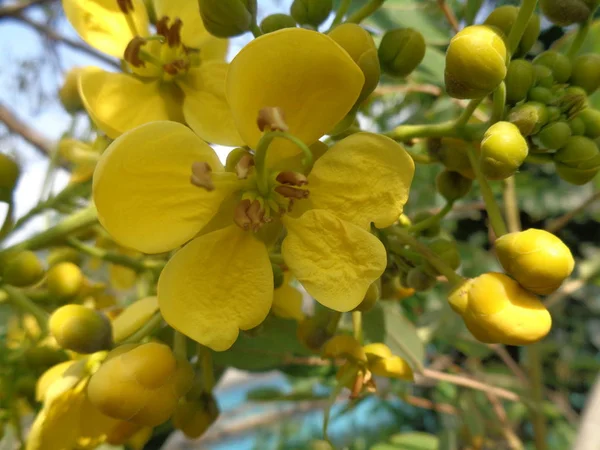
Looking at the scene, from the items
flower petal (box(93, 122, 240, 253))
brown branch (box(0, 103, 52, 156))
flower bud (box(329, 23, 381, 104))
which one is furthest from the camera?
brown branch (box(0, 103, 52, 156))

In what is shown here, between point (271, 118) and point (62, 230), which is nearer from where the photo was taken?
point (271, 118)

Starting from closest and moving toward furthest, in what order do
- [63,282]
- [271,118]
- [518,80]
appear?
[271,118] < [518,80] < [63,282]

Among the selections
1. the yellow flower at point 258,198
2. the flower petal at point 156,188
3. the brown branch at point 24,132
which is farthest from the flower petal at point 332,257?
the brown branch at point 24,132

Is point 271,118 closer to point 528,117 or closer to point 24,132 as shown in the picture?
point 528,117

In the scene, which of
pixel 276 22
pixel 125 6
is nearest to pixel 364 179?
pixel 276 22

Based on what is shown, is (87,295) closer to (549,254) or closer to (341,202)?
(341,202)

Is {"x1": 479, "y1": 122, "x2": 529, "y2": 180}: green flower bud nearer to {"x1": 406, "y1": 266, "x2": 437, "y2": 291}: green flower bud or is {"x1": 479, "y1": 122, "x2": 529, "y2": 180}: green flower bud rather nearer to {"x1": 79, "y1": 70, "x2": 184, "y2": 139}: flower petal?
{"x1": 406, "y1": 266, "x2": 437, "y2": 291}: green flower bud

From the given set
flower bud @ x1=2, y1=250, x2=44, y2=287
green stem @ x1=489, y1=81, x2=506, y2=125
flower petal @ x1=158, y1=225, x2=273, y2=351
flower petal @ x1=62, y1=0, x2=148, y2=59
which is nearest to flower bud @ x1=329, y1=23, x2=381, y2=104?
green stem @ x1=489, y1=81, x2=506, y2=125
